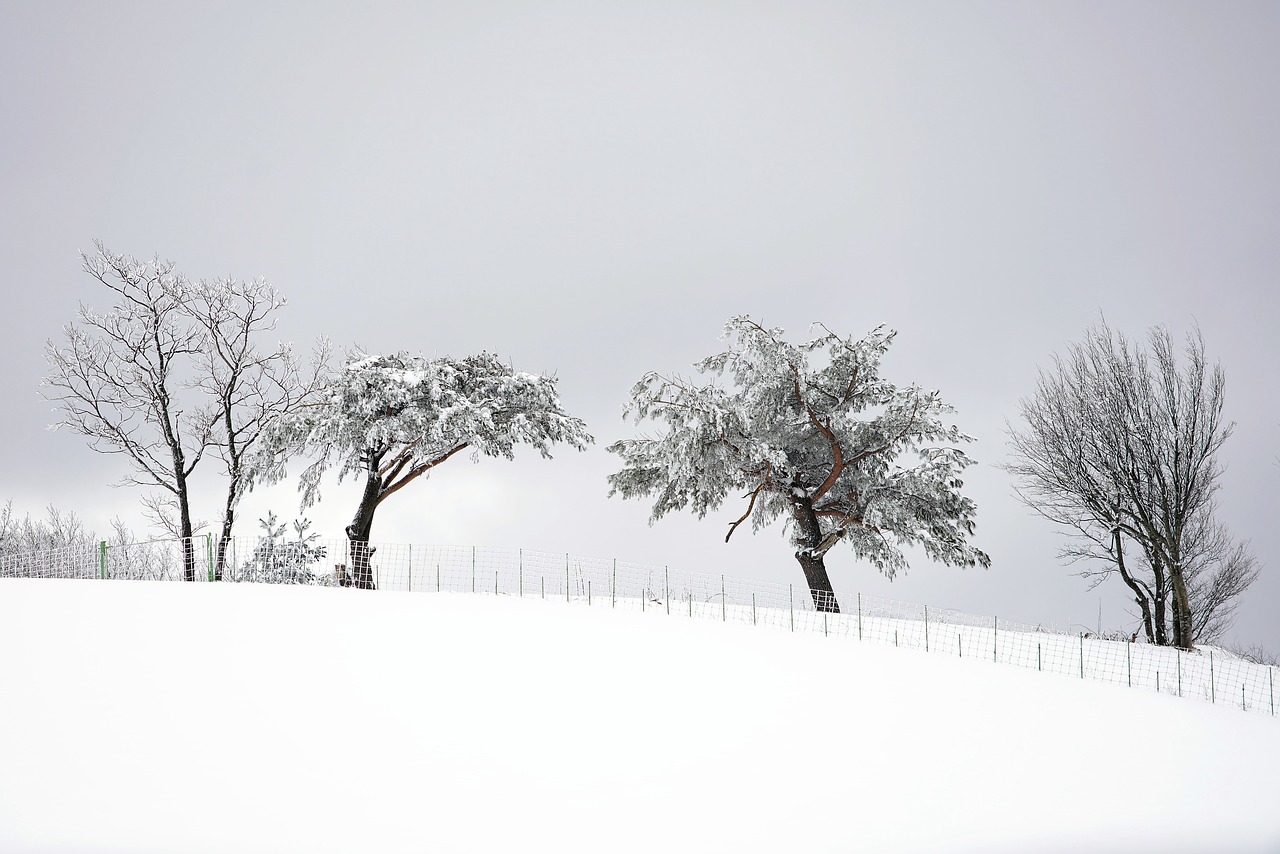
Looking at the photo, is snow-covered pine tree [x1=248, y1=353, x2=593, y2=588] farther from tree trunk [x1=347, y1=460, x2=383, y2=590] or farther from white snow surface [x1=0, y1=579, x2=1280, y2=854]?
white snow surface [x1=0, y1=579, x2=1280, y2=854]

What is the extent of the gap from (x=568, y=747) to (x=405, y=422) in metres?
14.3

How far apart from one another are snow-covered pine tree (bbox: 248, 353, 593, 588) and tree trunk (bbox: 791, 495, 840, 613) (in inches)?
245

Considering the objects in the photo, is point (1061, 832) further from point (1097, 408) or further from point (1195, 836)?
point (1097, 408)

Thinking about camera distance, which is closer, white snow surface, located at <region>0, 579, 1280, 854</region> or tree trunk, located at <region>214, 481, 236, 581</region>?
white snow surface, located at <region>0, 579, 1280, 854</region>

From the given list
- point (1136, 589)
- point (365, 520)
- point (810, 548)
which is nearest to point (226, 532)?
point (365, 520)

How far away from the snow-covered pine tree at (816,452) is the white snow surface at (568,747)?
24.7 feet

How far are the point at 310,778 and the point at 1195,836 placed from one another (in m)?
7.84

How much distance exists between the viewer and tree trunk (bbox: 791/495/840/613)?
67.8 ft

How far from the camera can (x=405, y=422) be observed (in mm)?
21766

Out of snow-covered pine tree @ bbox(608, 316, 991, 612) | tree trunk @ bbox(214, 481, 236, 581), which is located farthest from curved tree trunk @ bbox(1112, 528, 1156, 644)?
tree trunk @ bbox(214, 481, 236, 581)

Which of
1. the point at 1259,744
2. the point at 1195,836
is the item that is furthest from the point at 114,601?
the point at 1259,744

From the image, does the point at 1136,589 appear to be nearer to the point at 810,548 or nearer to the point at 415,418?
the point at 810,548

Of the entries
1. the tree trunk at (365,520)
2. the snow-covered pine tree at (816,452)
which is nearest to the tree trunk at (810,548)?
the snow-covered pine tree at (816,452)

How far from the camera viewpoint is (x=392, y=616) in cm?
1395
